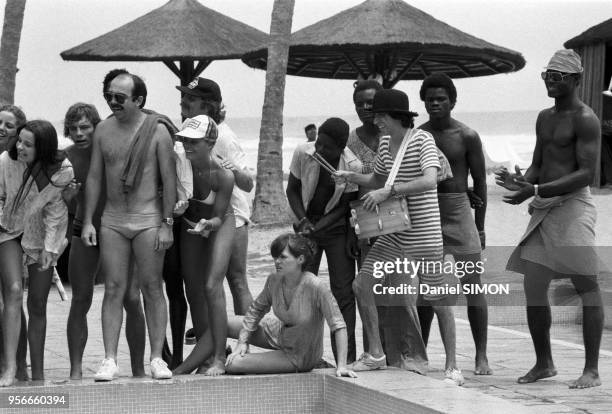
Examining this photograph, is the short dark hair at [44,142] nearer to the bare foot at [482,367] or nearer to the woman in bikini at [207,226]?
the woman in bikini at [207,226]

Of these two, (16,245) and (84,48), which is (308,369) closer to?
(16,245)

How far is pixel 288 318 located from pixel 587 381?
64.4 inches

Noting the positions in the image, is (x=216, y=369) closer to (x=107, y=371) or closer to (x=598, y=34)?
(x=107, y=371)

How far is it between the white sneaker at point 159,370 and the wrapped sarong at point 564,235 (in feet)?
6.90

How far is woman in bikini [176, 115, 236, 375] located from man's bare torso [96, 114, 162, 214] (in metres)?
0.17

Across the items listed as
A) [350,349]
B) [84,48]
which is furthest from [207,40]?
[350,349]

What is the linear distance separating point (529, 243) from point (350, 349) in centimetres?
126

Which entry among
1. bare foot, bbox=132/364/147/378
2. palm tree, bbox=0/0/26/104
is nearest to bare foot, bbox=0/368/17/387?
bare foot, bbox=132/364/147/378

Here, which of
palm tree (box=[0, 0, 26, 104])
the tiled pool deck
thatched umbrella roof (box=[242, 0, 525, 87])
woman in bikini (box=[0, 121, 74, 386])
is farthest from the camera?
thatched umbrella roof (box=[242, 0, 525, 87])

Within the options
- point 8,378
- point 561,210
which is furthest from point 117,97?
point 561,210

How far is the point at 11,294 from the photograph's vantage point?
7020 millimetres

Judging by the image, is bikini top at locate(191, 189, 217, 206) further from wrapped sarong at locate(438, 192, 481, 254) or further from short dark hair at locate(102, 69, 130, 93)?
wrapped sarong at locate(438, 192, 481, 254)

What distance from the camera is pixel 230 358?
277 inches

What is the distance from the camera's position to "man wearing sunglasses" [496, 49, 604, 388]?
708cm
